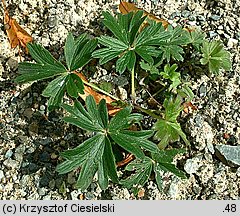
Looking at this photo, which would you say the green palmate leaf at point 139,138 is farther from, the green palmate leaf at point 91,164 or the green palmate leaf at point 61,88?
the green palmate leaf at point 61,88

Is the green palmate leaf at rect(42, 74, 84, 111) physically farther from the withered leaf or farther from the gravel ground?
the withered leaf

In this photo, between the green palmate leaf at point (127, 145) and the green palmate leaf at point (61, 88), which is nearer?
the green palmate leaf at point (127, 145)

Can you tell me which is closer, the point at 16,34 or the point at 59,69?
the point at 59,69

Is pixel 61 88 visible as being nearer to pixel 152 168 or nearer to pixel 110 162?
pixel 110 162

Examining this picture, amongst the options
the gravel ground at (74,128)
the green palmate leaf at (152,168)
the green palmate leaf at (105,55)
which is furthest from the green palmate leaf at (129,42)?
the green palmate leaf at (152,168)

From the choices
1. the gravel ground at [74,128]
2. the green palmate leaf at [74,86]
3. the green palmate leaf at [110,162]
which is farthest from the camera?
the gravel ground at [74,128]

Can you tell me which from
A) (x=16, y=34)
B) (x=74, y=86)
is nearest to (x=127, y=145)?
(x=74, y=86)

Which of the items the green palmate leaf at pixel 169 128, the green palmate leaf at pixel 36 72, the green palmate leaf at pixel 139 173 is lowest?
the green palmate leaf at pixel 139 173

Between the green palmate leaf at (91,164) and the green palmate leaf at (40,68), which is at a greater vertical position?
the green palmate leaf at (40,68)
